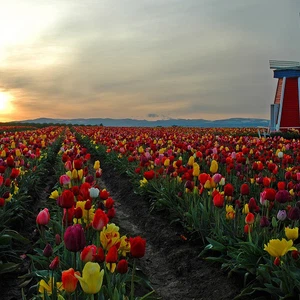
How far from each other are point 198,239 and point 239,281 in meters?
1.50

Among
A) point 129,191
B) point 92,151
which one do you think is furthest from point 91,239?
point 92,151

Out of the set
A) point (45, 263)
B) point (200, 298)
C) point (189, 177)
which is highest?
point (189, 177)

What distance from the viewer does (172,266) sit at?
5.80 meters

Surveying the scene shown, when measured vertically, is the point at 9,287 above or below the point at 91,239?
below

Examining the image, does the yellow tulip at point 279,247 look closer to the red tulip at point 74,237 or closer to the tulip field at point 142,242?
the tulip field at point 142,242

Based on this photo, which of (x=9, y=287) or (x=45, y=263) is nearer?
(x=45, y=263)

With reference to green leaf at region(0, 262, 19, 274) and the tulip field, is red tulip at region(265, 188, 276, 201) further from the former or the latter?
green leaf at region(0, 262, 19, 274)

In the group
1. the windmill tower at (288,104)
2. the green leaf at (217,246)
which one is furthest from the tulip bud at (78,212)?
the windmill tower at (288,104)

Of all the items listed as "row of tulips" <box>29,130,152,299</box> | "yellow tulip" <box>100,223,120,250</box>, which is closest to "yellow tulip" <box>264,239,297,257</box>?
"row of tulips" <box>29,130,152,299</box>

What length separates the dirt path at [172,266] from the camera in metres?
4.77

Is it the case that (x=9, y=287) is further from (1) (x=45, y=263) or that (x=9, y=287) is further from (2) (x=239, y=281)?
(2) (x=239, y=281)

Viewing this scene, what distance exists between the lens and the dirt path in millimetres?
4766

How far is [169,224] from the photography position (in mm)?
7023

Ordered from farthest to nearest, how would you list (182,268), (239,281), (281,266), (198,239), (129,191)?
(129,191), (198,239), (182,268), (239,281), (281,266)
